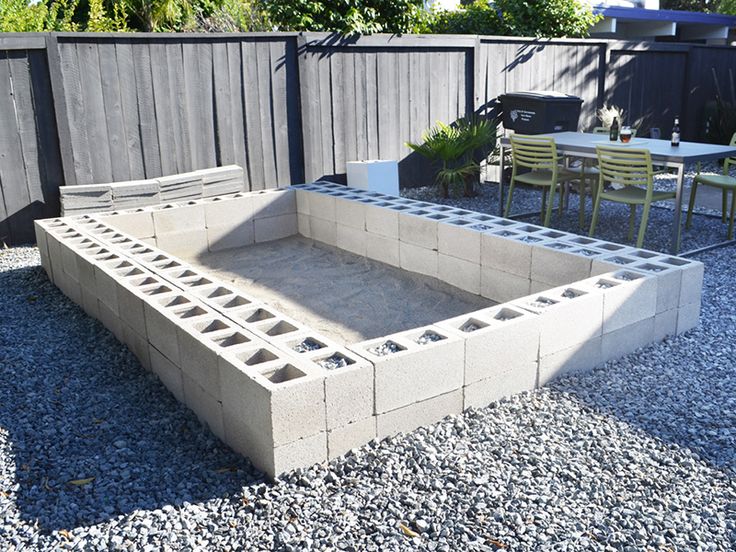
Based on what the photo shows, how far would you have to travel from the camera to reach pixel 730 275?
5598 millimetres

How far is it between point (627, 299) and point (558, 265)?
0.77 meters

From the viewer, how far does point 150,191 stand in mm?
→ 6801

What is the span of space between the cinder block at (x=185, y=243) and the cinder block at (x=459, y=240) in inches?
91.2

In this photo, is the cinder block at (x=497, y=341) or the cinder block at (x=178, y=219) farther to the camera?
the cinder block at (x=178, y=219)

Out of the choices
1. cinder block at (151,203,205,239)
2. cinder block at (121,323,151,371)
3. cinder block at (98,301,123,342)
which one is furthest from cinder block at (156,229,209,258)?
cinder block at (121,323,151,371)

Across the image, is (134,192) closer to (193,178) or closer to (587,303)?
(193,178)

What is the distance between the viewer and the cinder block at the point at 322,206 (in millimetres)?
6777

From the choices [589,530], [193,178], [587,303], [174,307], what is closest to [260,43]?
[193,178]

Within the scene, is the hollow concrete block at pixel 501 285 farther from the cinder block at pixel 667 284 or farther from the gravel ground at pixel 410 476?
the gravel ground at pixel 410 476

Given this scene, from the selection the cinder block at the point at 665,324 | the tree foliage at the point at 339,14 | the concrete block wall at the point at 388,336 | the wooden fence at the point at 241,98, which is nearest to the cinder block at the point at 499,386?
the concrete block wall at the point at 388,336

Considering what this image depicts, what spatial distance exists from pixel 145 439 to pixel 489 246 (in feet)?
9.15

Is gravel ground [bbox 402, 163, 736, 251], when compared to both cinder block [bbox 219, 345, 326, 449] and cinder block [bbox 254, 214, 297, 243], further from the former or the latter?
cinder block [bbox 219, 345, 326, 449]

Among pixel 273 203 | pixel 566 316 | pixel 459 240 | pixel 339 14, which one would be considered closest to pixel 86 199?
pixel 273 203

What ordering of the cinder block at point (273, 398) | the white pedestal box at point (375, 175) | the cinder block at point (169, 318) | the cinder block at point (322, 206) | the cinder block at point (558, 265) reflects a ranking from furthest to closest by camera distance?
the white pedestal box at point (375, 175)
the cinder block at point (322, 206)
the cinder block at point (558, 265)
the cinder block at point (169, 318)
the cinder block at point (273, 398)
